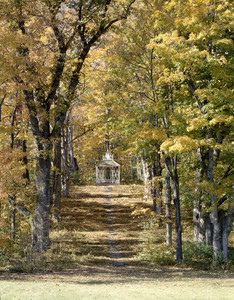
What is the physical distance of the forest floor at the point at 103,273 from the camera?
23.0 feet

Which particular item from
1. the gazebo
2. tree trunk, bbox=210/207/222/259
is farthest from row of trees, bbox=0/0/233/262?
the gazebo

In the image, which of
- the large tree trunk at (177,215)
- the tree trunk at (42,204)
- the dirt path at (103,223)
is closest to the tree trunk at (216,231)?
the large tree trunk at (177,215)

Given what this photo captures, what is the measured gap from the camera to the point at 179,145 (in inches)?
397

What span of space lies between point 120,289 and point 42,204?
236 inches

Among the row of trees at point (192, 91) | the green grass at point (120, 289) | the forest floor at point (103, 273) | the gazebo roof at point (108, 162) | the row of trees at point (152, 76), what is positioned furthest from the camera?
the gazebo roof at point (108, 162)

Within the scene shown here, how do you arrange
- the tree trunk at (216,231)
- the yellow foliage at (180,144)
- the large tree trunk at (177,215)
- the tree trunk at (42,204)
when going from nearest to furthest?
the yellow foliage at (180,144) → the tree trunk at (216,231) → the large tree trunk at (177,215) → the tree trunk at (42,204)

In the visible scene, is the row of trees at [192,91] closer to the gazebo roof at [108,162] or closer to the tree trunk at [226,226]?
the tree trunk at [226,226]

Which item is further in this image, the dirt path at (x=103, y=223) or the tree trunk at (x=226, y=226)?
the dirt path at (x=103, y=223)

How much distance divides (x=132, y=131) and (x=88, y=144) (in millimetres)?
21075

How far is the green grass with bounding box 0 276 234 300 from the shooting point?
6633mm

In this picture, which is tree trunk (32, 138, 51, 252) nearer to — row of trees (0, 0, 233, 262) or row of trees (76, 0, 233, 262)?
row of trees (0, 0, 233, 262)

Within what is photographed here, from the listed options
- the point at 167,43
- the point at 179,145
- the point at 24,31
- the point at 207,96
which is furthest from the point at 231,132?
the point at 24,31

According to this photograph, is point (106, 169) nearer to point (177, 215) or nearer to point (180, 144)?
point (177, 215)

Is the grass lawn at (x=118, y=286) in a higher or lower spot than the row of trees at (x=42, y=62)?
lower
